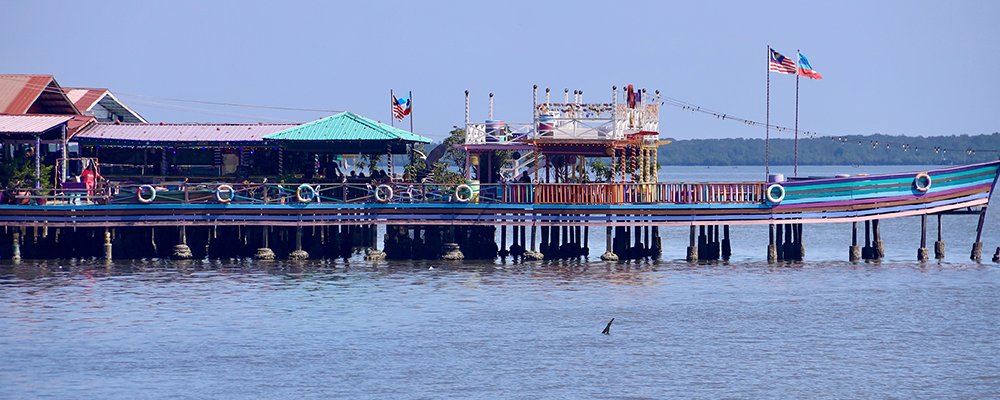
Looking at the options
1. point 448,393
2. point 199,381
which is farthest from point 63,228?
point 448,393

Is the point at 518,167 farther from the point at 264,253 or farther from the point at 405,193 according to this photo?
the point at 264,253

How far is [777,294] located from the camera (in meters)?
49.6

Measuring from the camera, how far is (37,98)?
6303 cm

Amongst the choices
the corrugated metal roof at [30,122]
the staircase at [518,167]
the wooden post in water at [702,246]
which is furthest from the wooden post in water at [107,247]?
the wooden post in water at [702,246]

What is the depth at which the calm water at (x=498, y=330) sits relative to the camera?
1388 inches

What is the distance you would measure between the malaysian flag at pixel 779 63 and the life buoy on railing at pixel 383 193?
51.4 ft

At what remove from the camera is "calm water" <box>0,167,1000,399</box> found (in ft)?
116

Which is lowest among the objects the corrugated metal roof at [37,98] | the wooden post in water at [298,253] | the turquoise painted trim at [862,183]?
the wooden post in water at [298,253]

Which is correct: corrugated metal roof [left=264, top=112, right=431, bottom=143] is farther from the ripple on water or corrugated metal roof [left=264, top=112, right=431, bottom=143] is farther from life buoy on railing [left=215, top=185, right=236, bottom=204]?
the ripple on water

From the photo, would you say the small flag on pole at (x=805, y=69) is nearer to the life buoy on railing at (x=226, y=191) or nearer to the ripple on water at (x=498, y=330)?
the ripple on water at (x=498, y=330)

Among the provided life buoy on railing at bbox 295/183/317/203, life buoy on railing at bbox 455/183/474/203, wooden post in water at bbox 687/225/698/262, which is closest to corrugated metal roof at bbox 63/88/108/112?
life buoy on railing at bbox 295/183/317/203

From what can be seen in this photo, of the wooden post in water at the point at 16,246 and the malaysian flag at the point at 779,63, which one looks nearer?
the wooden post in water at the point at 16,246

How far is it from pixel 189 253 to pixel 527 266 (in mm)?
12615

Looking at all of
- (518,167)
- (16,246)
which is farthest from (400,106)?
(16,246)
